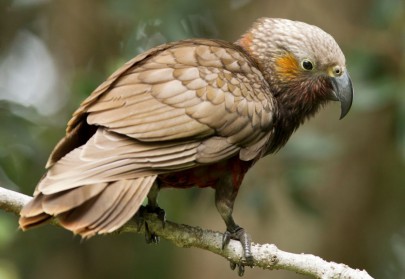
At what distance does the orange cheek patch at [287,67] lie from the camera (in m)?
4.84

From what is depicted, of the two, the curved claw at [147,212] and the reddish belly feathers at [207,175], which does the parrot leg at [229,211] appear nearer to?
the reddish belly feathers at [207,175]

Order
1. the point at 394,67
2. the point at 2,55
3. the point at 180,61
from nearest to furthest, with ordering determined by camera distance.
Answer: the point at 180,61 < the point at 394,67 < the point at 2,55

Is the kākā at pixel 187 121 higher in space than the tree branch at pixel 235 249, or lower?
higher

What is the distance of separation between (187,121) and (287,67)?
850 mm

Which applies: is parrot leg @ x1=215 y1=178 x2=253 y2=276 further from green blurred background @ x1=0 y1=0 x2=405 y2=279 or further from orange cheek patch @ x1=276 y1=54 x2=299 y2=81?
green blurred background @ x1=0 y1=0 x2=405 y2=279

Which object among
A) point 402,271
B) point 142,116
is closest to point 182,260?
point 402,271

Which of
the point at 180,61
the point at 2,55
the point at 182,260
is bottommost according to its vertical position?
the point at 182,260

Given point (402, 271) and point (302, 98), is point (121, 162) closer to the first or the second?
point (302, 98)

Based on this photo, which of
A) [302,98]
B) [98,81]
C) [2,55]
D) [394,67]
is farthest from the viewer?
[2,55]

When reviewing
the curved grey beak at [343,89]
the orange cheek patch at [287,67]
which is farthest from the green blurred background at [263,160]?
the orange cheek patch at [287,67]

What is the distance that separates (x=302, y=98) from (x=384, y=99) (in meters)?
1.56

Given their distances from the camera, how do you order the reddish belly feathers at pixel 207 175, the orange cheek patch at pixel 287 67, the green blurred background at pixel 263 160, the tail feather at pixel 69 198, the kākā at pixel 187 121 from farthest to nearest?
the green blurred background at pixel 263 160 < the orange cheek patch at pixel 287 67 < the reddish belly feathers at pixel 207 175 < the kākā at pixel 187 121 < the tail feather at pixel 69 198

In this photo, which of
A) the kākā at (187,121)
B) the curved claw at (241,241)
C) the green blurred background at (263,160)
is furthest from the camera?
the green blurred background at (263,160)

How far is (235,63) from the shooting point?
4.61 metres
